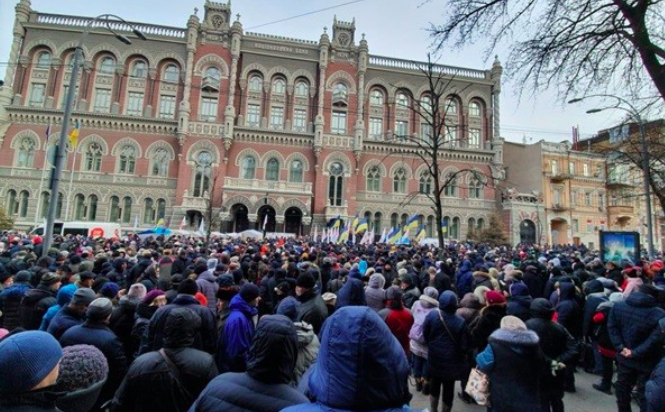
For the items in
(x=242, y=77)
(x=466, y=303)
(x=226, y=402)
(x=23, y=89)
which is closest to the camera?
(x=226, y=402)

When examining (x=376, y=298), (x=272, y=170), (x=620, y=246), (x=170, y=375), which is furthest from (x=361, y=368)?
(x=272, y=170)

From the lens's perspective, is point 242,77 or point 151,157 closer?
point 151,157

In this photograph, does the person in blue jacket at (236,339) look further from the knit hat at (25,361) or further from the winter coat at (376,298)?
the winter coat at (376,298)

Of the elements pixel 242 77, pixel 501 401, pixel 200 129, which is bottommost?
pixel 501 401

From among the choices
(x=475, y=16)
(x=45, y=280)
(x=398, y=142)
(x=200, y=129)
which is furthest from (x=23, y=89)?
(x=475, y=16)

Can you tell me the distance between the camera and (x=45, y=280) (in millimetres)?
4758

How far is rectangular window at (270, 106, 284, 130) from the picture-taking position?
36219 millimetres

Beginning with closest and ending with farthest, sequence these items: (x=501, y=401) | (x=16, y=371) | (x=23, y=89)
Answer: (x=16, y=371) → (x=501, y=401) → (x=23, y=89)

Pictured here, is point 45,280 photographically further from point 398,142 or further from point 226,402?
point 398,142

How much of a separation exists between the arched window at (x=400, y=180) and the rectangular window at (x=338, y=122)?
7.22m

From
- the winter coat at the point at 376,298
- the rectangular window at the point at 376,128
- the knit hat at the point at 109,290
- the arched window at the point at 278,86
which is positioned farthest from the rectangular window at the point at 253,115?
A: the knit hat at the point at 109,290

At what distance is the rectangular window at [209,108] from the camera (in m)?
34.4

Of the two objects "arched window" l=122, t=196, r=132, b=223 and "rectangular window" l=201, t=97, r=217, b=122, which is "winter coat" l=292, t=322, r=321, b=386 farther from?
"rectangular window" l=201, t=97, r=217, b=122

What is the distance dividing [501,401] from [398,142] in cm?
3469
